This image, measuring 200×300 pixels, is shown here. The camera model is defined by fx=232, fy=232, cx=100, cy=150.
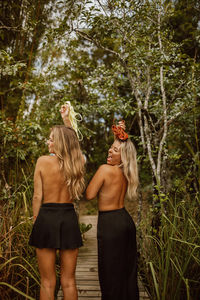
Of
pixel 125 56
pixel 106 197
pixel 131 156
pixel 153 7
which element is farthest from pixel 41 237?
pixel 153 7

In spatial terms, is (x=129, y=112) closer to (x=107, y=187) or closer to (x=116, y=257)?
(x=107, y=187)

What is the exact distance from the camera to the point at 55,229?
6.32 ft

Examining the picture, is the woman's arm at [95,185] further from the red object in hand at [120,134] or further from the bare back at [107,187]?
the red object in hand at [120,134]

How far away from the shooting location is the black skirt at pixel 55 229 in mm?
1907

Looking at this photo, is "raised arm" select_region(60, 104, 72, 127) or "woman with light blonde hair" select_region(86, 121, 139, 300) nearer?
"woman with light blonde hair" select_region(86, 121, 139, 300)

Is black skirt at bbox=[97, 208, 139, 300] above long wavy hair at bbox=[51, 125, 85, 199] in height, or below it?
below

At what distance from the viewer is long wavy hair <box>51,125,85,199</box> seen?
6.59 ft

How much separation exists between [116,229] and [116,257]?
9.8 inches

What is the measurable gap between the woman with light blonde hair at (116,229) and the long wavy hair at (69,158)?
17 centimetres

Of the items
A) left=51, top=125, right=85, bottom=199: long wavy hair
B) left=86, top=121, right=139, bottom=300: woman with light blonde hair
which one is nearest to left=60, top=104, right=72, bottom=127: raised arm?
left=51, top=125, right=85, bottom=199: long wavy hair

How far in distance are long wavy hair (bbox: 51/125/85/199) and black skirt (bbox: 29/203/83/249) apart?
173 millimetres

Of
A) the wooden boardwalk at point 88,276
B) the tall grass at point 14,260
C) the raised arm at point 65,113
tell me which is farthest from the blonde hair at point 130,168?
the wooden boardwalk at point 88,276

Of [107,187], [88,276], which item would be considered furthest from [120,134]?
[88,276]

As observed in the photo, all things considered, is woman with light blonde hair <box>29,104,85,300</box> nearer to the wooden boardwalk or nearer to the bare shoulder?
the bare shoulder
